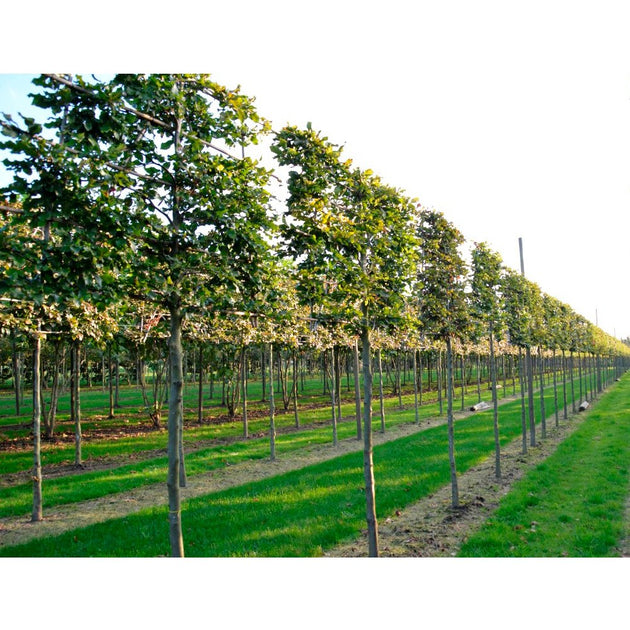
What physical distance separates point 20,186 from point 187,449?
47.1ft

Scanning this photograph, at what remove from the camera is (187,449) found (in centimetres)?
1619

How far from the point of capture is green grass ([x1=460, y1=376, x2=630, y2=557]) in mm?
6738

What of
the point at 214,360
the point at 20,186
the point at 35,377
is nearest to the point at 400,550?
the point at 20,186

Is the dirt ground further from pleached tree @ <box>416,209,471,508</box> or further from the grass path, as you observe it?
pleached tree @ <box>416,209,471,508</box>

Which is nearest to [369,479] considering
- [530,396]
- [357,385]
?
[357,385]

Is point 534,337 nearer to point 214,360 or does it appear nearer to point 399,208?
point 399,208

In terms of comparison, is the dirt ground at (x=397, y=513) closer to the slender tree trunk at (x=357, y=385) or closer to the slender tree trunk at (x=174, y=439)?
the slender tree trunk at (x=357, y=385)

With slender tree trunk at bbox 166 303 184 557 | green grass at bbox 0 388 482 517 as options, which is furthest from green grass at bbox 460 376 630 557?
green grass at bbox 0 388 482 517

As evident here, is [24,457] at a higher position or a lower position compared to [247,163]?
lower

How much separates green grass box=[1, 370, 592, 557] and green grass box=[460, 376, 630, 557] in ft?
6.29

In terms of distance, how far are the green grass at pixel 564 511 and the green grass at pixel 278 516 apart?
6.29 feet

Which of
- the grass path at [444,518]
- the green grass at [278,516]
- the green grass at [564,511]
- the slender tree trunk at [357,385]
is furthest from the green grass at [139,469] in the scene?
the green grass at [564,511]

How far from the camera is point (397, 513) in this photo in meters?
8.63

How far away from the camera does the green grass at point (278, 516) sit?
7.09 m
